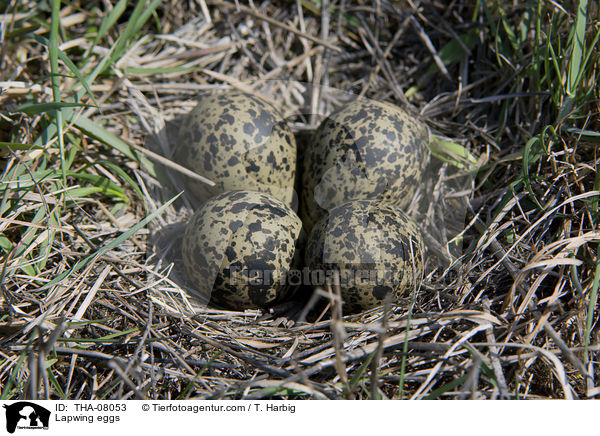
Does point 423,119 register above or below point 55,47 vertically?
below

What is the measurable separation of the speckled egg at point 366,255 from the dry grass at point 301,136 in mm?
112

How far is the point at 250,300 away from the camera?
225 centimetres

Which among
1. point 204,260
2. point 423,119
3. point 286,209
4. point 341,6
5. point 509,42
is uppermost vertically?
point 341,6

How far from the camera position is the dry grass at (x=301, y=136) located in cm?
184

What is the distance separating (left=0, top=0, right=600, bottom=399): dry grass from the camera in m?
1.84

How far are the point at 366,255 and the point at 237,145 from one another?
91 centimetres

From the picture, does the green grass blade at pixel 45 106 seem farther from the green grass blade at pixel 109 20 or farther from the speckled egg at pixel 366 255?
Answer: the speckled egg at pixel 366 255

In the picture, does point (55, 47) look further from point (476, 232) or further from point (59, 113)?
point (476, 232)

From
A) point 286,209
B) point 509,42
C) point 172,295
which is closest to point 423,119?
point 509,42

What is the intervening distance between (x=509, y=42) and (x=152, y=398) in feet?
9.33

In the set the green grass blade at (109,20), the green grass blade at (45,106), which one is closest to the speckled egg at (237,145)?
the green grass blade at (45,106)

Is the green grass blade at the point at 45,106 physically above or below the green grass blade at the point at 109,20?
below
